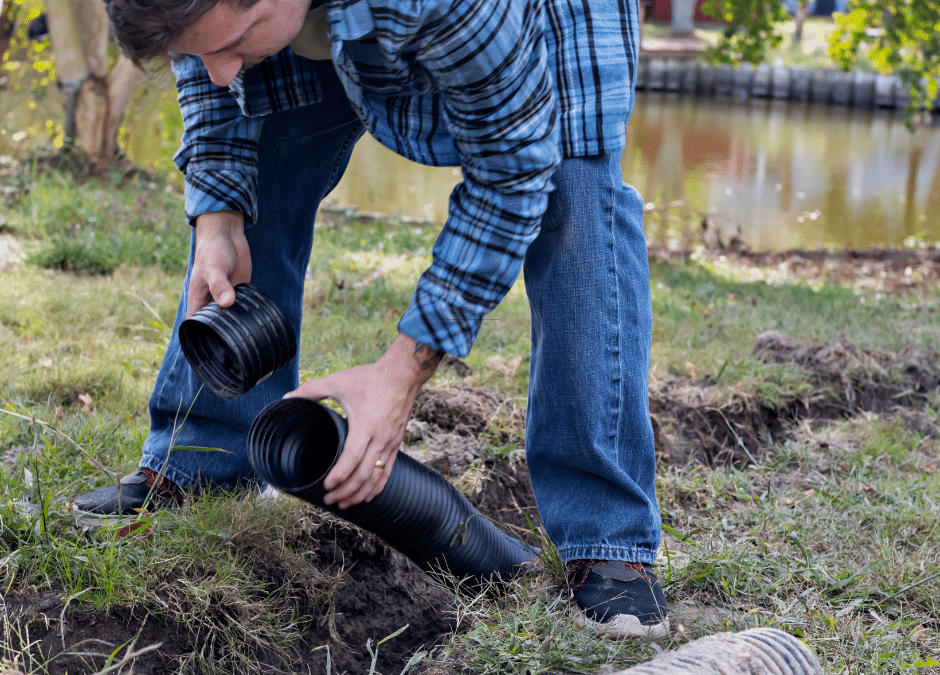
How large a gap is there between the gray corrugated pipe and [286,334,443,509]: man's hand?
61cm

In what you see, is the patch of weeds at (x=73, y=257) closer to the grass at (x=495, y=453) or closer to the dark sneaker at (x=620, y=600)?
the grass at (x=495, y=453)

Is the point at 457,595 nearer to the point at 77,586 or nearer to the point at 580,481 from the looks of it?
the point at 580,481

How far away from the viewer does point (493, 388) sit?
10.4 ft

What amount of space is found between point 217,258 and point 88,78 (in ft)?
19.9

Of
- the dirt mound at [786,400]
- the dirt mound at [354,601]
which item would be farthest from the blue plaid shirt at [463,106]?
the dirt mound at [786,400]

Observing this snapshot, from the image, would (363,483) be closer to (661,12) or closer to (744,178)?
(744,178)

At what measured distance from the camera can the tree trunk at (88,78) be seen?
6.90m

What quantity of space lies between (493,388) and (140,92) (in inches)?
271

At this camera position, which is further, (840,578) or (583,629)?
(840,578)

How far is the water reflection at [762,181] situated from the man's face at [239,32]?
633cm

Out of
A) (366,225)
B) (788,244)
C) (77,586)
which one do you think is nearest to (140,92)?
(366,225)

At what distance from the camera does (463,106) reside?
5.28 feet

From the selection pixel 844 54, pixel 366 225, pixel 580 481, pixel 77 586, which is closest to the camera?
pixel 77 586

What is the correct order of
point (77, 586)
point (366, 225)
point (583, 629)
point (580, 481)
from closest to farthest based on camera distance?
point (77, 586) < point (583, 629) < point (580, 481) < point (366, 225)
